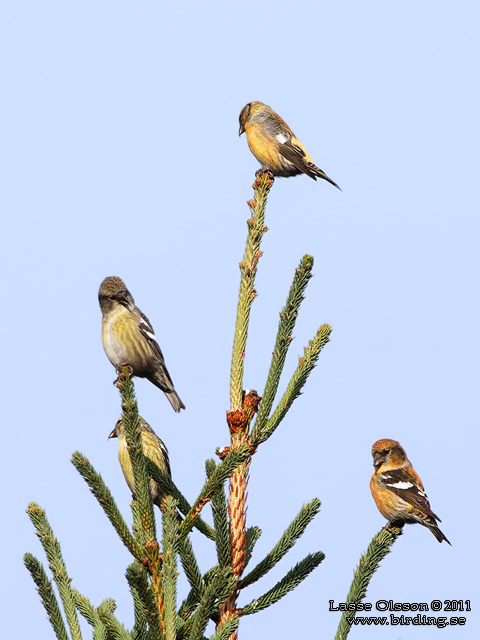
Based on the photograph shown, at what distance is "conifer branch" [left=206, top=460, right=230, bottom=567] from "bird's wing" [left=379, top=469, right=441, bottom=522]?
14.2ft

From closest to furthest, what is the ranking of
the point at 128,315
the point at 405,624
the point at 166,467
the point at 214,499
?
the point at 214,499
the point at 405,624
the point at 128,315
the point at 166,467

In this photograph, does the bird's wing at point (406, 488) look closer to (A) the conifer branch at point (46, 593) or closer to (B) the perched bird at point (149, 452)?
(B) the perched bird at point (149, 452)

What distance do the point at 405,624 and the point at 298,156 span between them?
7613 mm

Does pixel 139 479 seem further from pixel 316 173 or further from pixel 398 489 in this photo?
pixel 316 173

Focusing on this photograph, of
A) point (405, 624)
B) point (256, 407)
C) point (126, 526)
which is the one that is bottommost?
point (405, 624)

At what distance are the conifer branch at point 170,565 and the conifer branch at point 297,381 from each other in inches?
21.1

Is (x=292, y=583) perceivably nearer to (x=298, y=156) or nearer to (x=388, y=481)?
(x=388, y=481)

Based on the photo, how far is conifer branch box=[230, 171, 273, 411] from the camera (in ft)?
10.9

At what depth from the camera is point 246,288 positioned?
3533 mm

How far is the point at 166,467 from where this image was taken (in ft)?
27.9

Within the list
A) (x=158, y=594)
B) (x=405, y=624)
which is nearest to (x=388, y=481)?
(x=405, y=624)

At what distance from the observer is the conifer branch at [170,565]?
8.46 ft

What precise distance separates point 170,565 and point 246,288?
1377 millimetres

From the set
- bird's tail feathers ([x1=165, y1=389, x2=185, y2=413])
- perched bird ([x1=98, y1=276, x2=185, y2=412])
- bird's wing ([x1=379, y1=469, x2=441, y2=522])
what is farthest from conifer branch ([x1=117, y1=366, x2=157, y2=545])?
bird's wing ([x1=379, y1=469, x2=441, y2=522])
